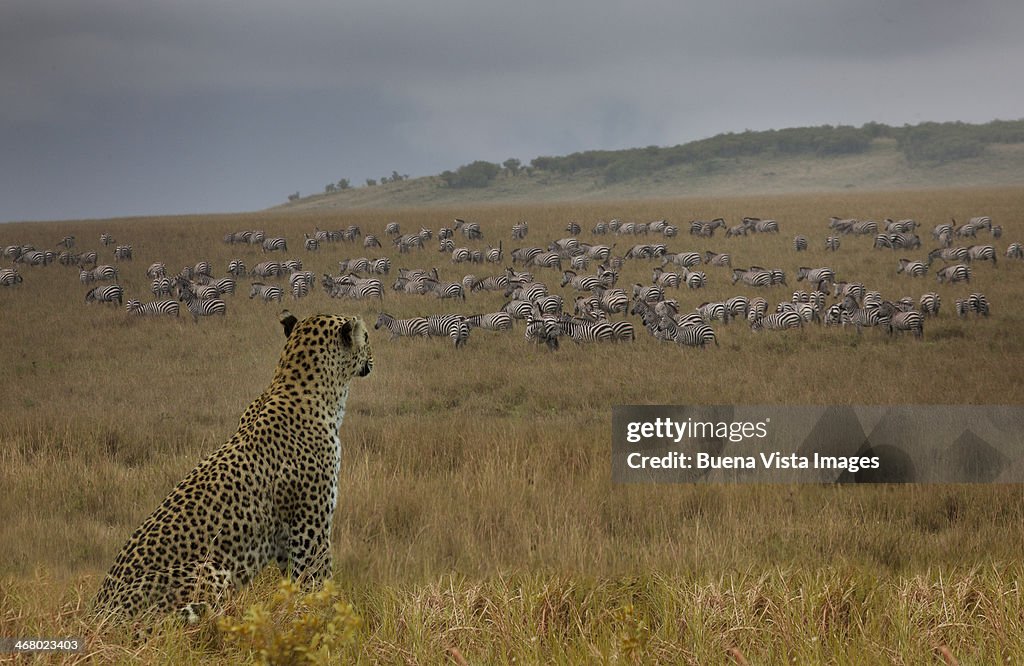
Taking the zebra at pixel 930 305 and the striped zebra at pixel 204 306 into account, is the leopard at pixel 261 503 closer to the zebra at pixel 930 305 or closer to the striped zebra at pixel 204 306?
the striped zebra at pixel 204 306

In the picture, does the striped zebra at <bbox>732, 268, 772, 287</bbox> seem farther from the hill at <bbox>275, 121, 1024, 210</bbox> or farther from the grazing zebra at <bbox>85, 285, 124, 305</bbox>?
the hill at <bbox>275, 121, 1024, 210</bbox>

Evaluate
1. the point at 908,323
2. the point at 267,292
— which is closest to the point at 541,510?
the point at 908,323

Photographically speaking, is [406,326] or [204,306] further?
[204,306]

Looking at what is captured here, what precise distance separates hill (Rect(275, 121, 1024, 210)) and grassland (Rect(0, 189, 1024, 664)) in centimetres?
7029

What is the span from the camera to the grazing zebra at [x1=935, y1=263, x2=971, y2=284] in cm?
2366

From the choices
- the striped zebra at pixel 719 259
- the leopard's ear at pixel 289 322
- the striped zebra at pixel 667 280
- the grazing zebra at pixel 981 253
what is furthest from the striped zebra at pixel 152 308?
the grazing zebra at pixel 981 253

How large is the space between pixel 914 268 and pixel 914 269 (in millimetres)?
30

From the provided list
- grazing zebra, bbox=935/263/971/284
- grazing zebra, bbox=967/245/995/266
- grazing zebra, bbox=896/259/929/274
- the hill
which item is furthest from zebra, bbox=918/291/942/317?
the hill

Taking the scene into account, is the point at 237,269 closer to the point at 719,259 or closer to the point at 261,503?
the point at 719,259

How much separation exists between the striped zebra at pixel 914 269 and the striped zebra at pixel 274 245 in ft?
60.9

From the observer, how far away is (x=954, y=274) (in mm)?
23672

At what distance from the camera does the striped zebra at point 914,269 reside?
25184mm

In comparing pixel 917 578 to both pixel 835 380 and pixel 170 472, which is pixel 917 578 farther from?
pixel 835 380

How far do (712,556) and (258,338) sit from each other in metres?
11.8
